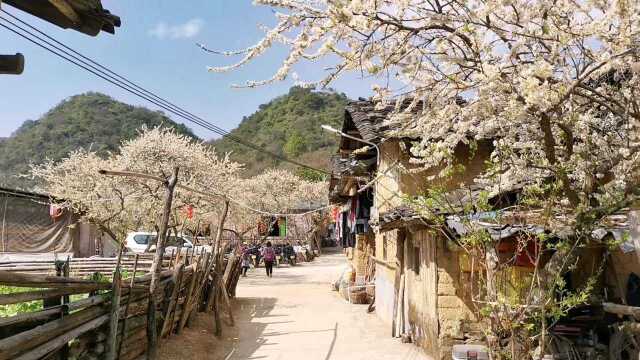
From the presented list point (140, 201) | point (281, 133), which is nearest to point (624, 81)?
point (140, 201)

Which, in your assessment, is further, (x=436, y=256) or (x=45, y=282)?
(x=436, y=256)

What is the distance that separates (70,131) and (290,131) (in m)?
34.3

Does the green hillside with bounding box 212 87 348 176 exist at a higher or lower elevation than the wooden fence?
higher

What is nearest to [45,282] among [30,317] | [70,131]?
[30,317]

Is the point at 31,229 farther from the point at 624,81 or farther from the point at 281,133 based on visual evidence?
the point at 281,133

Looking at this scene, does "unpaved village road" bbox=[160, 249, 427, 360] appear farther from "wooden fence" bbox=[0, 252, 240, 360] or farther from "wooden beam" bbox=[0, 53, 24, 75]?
"wooden beam" bbox=[0, 53, 24, 75]

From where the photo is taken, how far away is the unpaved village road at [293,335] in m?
9.09

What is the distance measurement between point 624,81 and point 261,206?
34.6m

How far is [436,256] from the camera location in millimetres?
8398

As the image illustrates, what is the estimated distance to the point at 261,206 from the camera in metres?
38.8

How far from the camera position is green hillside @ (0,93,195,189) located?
56.0m

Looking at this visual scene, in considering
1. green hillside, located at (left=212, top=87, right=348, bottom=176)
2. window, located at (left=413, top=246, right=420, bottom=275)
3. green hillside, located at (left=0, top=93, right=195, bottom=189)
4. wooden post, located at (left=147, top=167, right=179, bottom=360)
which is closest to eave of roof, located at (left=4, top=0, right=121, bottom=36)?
wooden post, located at (left=147, top=167, right=179, bottom=360)

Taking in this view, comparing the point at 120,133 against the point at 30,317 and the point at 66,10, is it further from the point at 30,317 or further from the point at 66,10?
the point at 66,10

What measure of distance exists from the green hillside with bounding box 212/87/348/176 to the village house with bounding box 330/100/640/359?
53657mm
